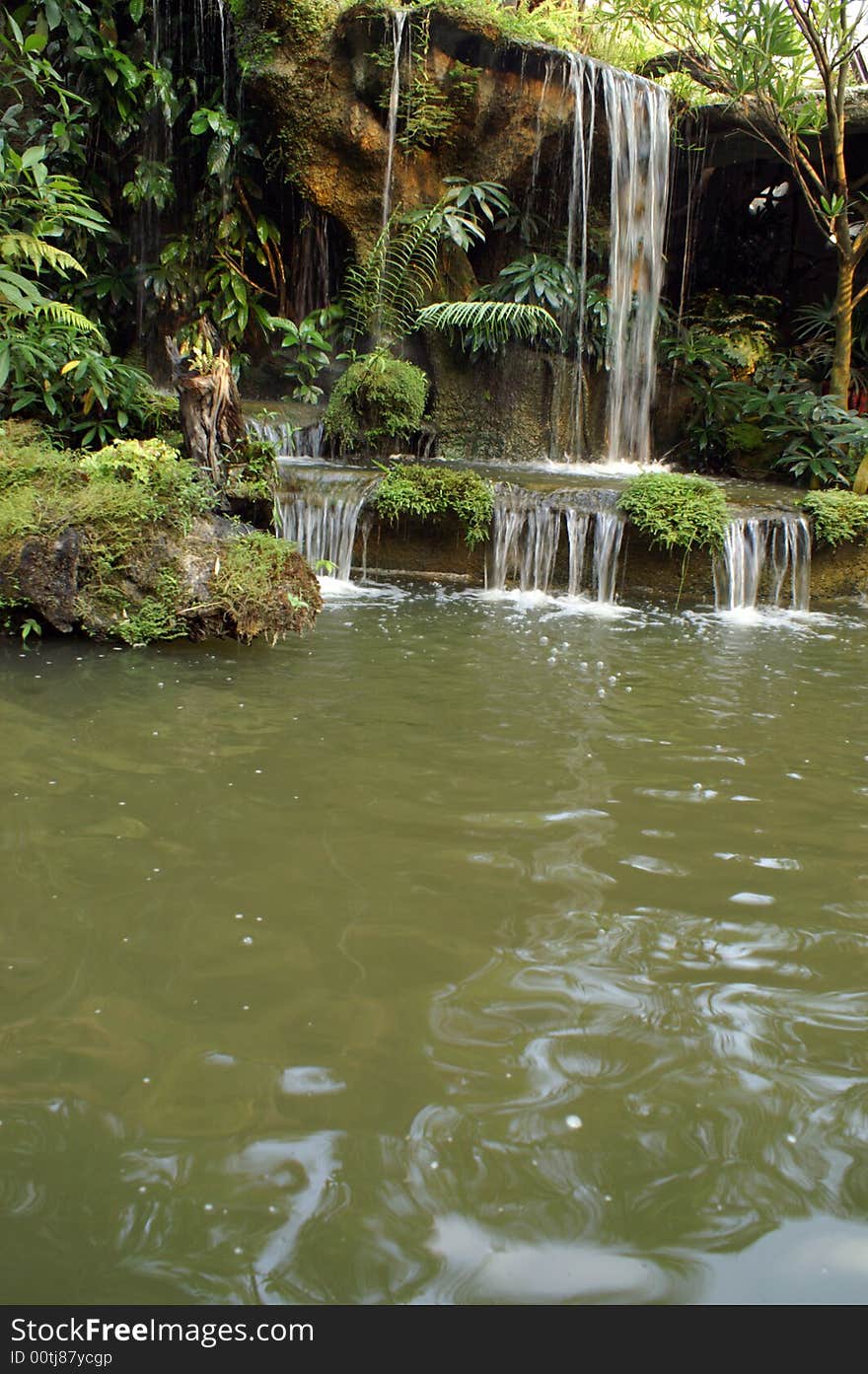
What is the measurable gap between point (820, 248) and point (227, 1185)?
16.8 meters

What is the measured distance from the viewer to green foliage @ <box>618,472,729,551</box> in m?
8.93

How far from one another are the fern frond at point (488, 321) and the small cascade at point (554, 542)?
10.7 ft

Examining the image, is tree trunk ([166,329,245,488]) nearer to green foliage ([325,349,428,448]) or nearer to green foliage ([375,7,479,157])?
green foliage ([325,349,428,448])

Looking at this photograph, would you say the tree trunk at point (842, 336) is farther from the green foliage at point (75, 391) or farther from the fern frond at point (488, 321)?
the green foliage at point (75, 391)

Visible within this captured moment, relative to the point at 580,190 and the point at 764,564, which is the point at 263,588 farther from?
the point at 580,190

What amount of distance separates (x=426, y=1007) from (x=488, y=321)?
1026cm

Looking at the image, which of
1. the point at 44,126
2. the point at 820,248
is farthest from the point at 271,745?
the point at 820,248

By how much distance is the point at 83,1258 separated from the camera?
1.94 metres

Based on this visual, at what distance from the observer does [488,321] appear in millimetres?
11539

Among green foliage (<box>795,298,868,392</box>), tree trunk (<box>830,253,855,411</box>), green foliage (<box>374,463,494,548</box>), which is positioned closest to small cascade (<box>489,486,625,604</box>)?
green foliage (<box>374,463,494,548</box>)

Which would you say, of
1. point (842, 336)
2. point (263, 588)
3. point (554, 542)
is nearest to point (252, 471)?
point (263, 588)

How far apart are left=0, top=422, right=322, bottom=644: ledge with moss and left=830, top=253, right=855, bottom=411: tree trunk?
24.3ft

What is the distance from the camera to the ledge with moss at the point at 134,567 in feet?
20.5
